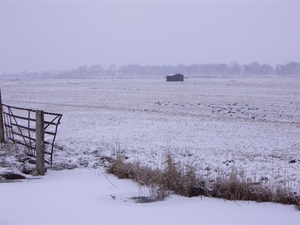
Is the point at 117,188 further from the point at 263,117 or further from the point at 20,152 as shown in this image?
the point at 263,117

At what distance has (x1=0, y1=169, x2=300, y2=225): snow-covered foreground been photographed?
17.3ft

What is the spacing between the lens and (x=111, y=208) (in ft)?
18.9

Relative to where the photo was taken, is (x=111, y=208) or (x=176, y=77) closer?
(x=111, y=208)

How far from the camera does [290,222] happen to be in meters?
5.21

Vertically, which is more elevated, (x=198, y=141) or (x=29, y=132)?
→ (x=29, y=132)

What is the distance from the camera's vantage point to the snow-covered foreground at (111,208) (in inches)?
207

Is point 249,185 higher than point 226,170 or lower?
higher

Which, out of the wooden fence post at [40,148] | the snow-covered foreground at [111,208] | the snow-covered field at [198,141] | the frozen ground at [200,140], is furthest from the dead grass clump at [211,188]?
the wooden fence post at [40,148]

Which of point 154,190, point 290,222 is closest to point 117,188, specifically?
point 154,190

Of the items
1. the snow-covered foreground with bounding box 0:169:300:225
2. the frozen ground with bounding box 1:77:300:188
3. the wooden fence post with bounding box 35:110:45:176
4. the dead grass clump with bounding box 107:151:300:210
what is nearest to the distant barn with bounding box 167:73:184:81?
the frozen ground with bounding box 1:77:300:188

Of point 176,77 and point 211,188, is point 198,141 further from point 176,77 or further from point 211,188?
point 176,77

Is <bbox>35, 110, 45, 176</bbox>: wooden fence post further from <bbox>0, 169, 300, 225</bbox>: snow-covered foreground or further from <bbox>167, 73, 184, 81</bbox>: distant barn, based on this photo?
<bbox>167, 73, 184, 81</bbox>: distant barn

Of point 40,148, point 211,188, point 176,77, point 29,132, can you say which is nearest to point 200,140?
point 211,188

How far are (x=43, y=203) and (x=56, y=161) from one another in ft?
10.8
